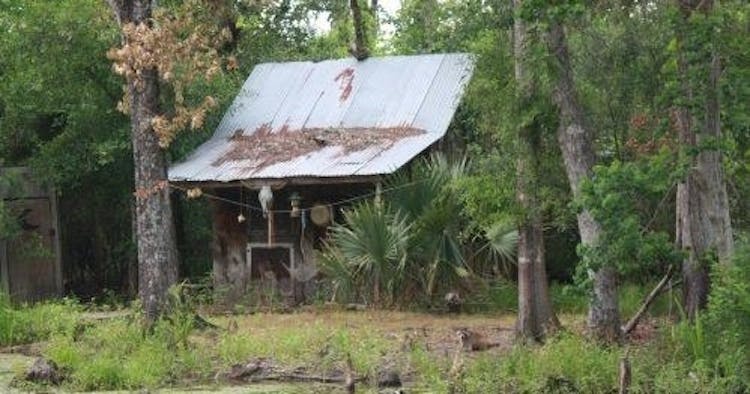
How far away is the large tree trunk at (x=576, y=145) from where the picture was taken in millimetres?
12234

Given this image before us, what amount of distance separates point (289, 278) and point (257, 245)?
2.61ft

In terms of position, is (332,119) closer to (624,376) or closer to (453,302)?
(453,302)

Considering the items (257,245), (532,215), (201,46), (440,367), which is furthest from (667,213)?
(257,245)

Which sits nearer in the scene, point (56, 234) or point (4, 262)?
point (4, 262)

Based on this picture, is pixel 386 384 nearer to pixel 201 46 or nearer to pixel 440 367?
pixel 440 367

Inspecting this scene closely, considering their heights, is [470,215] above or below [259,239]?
above

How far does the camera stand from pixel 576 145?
12.3 metres

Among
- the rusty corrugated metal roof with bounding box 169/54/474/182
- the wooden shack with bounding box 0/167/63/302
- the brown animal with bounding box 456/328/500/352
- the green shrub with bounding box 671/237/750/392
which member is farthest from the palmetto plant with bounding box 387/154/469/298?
the wooden shack with bounding box 0/167/63/302

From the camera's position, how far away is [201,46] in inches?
539

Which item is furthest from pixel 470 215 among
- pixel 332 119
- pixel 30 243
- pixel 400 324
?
pixel 30 243

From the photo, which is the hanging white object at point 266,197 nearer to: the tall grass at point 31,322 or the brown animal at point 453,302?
the brown animal at point 453,302

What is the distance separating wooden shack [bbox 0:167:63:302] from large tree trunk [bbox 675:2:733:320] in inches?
482

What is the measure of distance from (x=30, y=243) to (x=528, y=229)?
10.7 metres

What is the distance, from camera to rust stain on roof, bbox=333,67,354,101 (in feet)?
67.7
